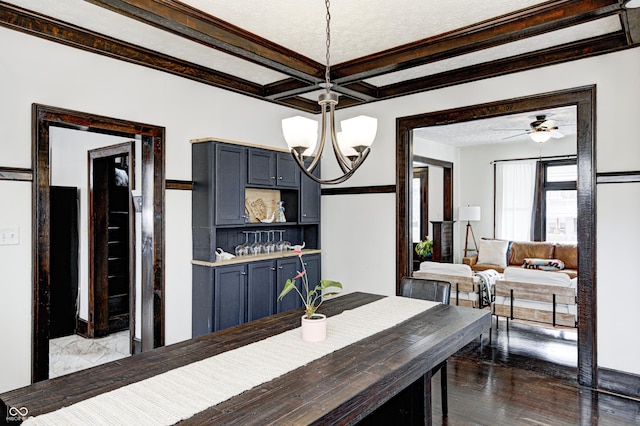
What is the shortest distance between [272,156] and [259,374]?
2.97 m

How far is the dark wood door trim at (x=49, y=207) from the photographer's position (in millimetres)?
2885

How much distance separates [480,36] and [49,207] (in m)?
3.28

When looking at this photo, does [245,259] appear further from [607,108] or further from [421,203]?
[421,203]

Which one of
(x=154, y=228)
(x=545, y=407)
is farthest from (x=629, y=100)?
(x=154, y=228)

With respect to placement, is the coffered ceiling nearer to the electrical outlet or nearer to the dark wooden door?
the electrical outlet

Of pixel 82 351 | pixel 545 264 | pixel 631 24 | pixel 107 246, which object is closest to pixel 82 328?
pixel 82 351

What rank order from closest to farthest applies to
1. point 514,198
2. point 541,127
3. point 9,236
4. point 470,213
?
point 9,236, point 541,127, point 470,213, point 514,198

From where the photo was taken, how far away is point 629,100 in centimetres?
317

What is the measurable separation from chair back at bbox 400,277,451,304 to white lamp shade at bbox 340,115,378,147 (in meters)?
1.37

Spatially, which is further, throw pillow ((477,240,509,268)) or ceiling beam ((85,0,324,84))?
throw pillow ((477,240,509,268))

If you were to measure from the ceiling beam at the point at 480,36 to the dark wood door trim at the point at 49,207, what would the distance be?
1.79m

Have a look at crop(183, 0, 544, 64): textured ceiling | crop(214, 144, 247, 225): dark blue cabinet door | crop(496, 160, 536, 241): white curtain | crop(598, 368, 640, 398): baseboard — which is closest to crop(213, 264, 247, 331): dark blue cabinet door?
crop(214, 144, 247, 225): dark blue cabinet door

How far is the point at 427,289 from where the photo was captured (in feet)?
10.5

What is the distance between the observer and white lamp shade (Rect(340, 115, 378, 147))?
89.7 inches
